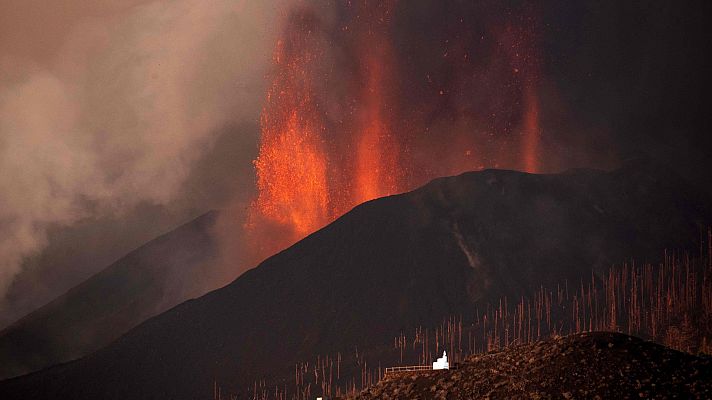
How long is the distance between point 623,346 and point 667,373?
467 cm

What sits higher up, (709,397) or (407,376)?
(407,376)

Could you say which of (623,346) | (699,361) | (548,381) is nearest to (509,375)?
(548,381)

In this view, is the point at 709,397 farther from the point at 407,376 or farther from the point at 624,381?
the point at 407,376

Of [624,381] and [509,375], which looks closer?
[624,381]

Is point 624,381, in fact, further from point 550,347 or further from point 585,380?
point 550,347

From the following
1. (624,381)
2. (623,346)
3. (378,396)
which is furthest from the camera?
(378,396)

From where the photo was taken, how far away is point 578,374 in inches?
2304

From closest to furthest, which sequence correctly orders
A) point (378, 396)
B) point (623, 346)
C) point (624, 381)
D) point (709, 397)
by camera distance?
point (709, 397) → point (624, 381) → point (623, 346) → point (378, 396)

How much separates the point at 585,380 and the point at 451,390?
33.5 feet

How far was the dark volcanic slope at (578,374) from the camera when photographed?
183 feet

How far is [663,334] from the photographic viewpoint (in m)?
199

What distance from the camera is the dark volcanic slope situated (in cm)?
5575

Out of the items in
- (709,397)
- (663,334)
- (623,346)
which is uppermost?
(663,334)

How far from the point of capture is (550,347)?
64062mm
